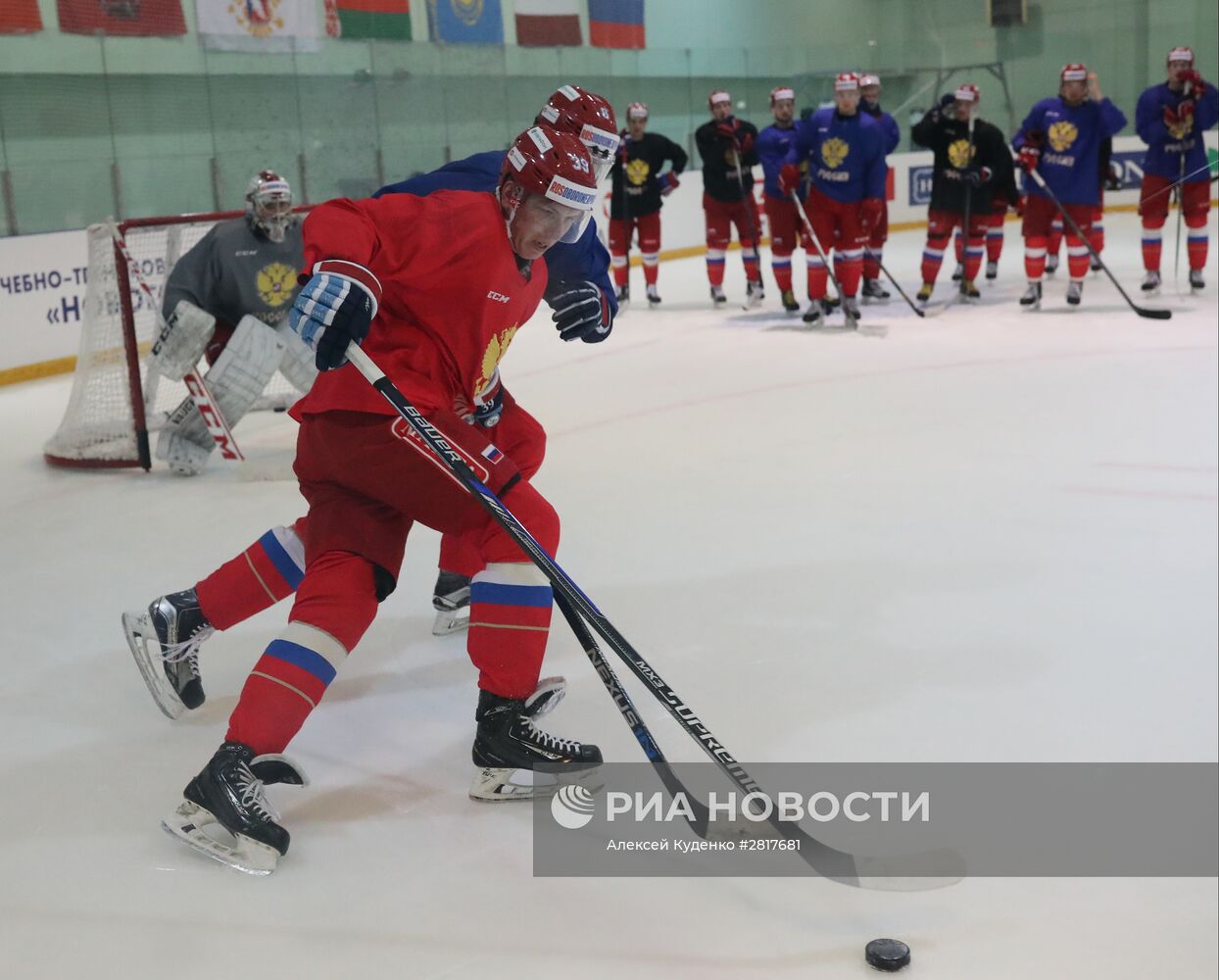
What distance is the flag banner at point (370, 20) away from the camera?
9.41 meters

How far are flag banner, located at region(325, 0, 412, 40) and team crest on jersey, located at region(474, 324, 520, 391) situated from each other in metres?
8.07

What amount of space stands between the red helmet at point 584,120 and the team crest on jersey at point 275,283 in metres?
2.27

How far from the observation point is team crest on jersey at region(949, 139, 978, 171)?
709 cm

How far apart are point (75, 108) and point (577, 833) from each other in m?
6.80

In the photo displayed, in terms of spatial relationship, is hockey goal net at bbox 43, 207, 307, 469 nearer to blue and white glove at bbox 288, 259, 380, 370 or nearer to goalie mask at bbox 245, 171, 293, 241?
goalie mask at bbox 245, 171, 293, 241

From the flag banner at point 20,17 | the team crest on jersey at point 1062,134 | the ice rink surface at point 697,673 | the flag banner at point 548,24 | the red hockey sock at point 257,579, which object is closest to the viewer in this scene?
the ice rink surface at point 697,673

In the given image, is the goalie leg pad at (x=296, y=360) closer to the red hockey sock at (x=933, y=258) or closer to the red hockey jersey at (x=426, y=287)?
the red hockey jersey at (x=426, y=287)

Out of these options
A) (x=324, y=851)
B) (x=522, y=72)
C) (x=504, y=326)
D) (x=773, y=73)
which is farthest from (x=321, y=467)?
(x=773, y=73)

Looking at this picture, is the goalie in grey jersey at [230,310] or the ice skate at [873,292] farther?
the ice skate at [873,292]

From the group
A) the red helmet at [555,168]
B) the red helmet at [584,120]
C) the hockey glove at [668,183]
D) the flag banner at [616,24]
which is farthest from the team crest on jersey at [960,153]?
the red helmet at [555,168]

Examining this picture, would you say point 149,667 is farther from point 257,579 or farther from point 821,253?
point 821,253

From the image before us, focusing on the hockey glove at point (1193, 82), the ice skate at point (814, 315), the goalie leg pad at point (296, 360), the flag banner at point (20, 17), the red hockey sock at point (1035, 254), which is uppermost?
the flag banner at point (20, 17)

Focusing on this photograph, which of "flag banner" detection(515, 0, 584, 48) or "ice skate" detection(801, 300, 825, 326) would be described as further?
"flag banner" detection(515, 0, 584, 48)

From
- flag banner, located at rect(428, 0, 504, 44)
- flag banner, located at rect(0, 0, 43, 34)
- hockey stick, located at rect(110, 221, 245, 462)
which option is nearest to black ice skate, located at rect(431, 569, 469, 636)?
hockey stick, located at rect(110, 221, 245, 462)
